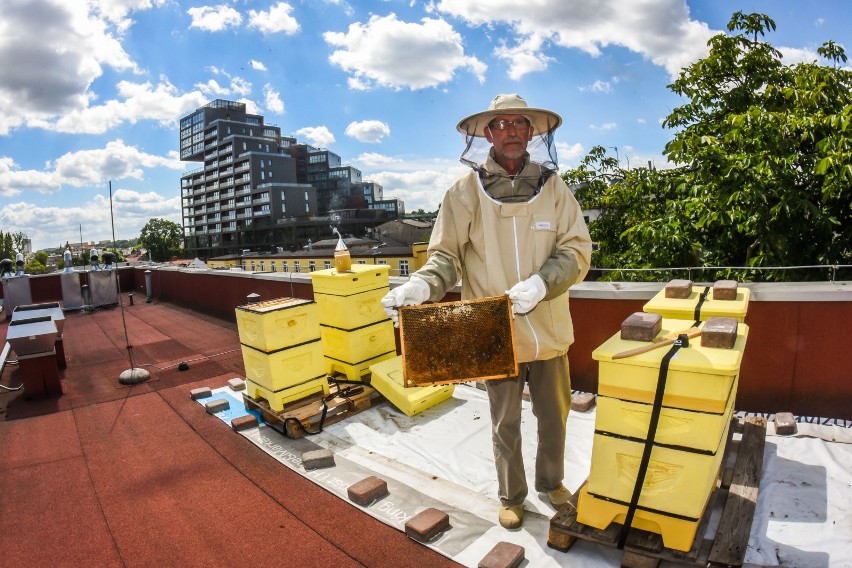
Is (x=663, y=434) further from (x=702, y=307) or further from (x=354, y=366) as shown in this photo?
(x=354, y=366)

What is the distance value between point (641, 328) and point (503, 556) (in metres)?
1.40

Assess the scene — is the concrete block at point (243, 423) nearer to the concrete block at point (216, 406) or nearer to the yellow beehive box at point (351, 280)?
the concrete block at point (216, 406)

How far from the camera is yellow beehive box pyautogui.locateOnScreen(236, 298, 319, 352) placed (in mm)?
4621

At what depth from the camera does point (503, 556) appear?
101 inches

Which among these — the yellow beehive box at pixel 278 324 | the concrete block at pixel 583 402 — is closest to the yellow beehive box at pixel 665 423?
the concrete block at pixel 583 402

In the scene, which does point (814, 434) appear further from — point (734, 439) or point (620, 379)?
point (620, 379)

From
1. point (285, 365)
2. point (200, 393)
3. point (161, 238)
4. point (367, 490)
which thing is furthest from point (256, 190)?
point (367, 490)

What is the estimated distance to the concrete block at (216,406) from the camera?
5.28 meters

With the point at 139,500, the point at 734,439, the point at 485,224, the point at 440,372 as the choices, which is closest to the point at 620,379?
the point at 440,372

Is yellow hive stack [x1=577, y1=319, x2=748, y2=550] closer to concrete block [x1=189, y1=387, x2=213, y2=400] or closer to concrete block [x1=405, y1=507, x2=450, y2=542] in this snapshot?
concrete block [x1=405, y1=507, x2=450, y2=542]

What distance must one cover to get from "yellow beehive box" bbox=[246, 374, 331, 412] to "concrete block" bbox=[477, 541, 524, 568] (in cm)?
272

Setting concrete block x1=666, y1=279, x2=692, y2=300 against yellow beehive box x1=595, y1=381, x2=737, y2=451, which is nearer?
yellow beehive box x1=595, y1=381, x2=737, y2=451

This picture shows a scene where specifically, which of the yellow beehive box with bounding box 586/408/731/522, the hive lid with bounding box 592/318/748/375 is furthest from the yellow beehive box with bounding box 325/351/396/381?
the hive lid with bounding box 592/318/748/375

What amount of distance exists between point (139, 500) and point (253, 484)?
794 mm
